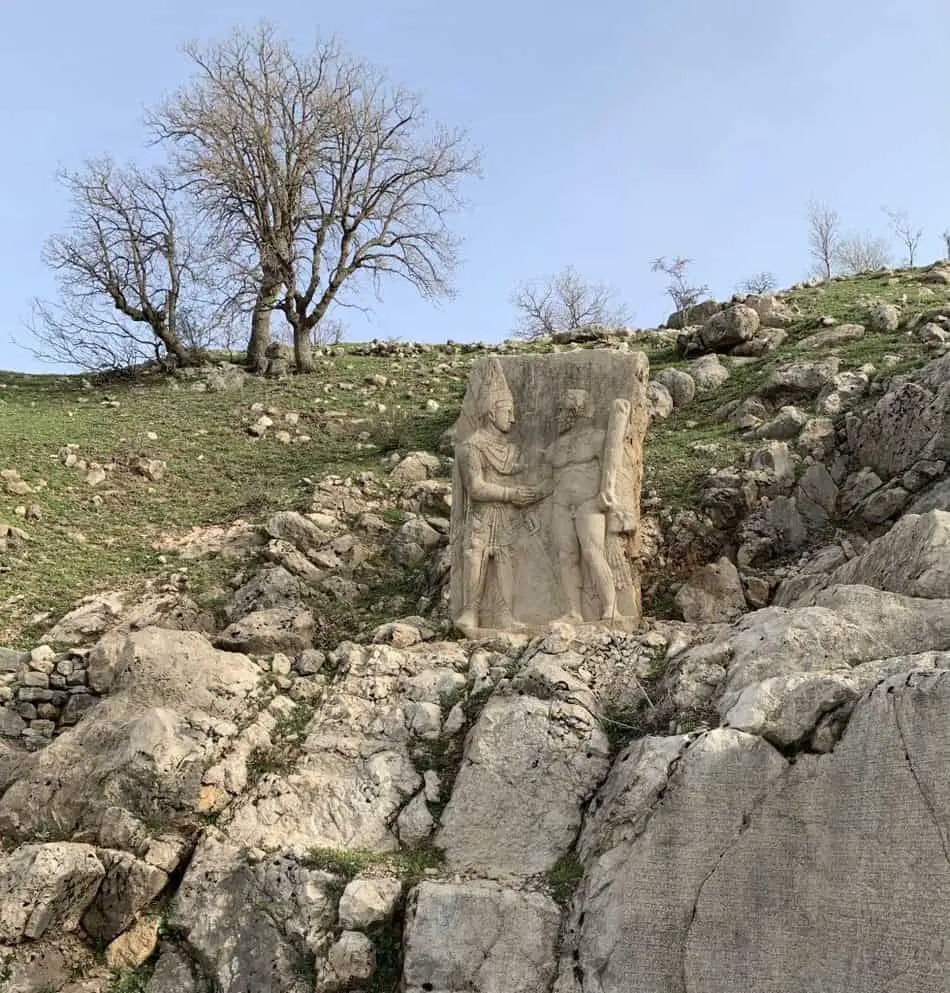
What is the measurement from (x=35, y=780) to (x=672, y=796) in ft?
15.7

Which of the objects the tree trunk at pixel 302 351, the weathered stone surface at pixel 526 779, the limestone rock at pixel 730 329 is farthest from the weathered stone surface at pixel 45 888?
the tree trunk at pixel 302 351

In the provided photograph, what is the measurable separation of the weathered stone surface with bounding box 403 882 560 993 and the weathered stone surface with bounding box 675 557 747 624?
499 cm

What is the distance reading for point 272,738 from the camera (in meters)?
7.58

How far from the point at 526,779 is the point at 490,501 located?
3587mm

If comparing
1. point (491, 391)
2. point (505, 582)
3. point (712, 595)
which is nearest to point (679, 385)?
point (712, 595)

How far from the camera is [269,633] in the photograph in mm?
9914

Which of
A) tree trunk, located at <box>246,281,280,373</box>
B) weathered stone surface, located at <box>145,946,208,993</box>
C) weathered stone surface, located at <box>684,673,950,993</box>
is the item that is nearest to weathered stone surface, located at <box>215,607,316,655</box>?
weathered stone surface, located at <box>145,946,208,993</box>

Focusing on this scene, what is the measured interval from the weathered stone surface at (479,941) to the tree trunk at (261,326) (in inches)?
715

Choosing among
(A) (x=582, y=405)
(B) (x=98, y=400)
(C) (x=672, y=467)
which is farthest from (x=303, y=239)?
(A) (x=582, y=405)

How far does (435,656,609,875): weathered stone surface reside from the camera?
623cm

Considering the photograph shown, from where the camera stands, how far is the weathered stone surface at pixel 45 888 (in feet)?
19.3

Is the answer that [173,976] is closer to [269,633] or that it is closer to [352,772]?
[352,772]

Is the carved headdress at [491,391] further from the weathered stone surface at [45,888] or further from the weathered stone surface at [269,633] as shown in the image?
the weathered stone surface at [45,888]

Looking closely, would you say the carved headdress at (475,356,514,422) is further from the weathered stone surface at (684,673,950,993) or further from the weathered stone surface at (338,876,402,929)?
the weathered stone surface at (684,673,950,993)
